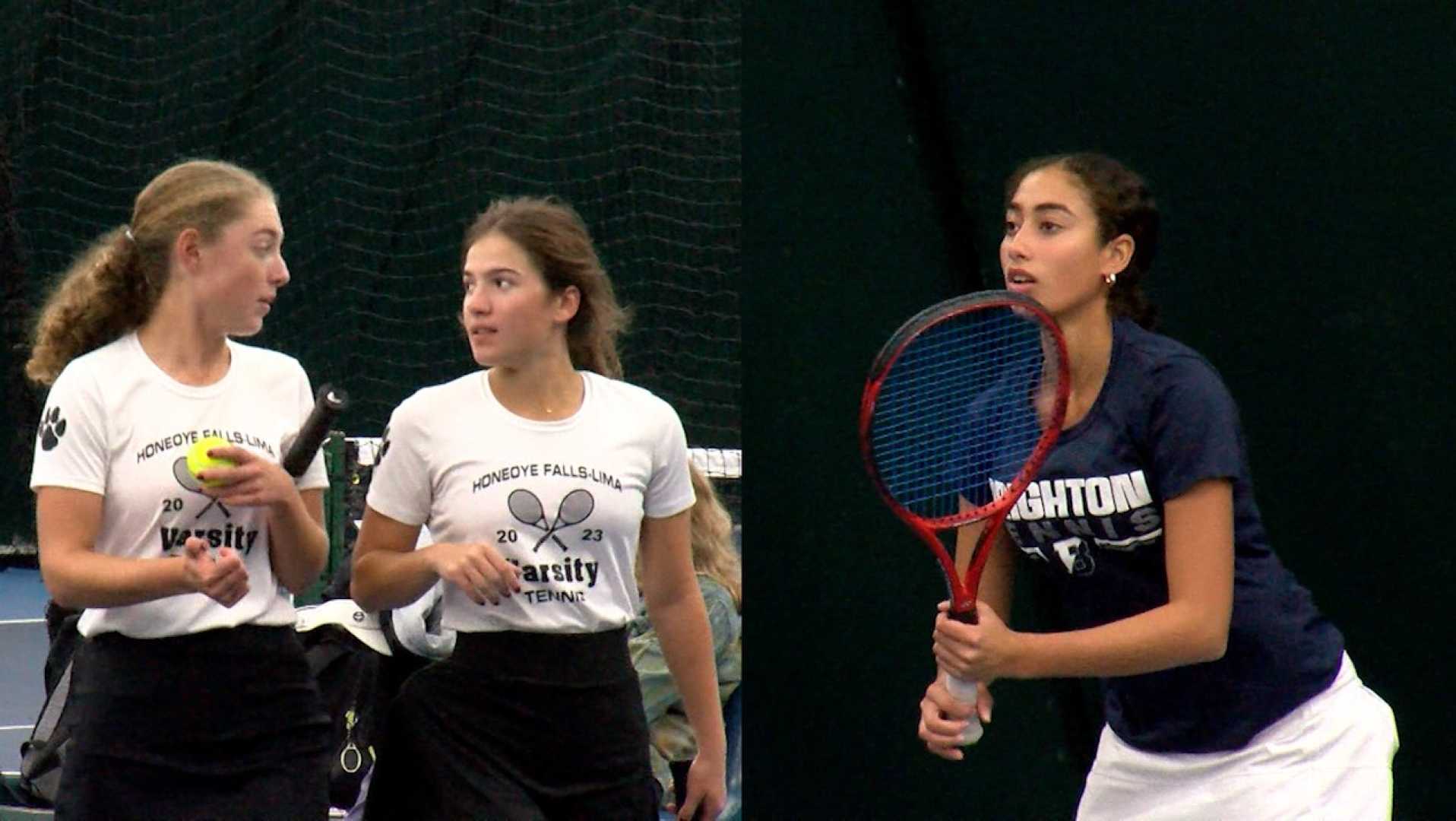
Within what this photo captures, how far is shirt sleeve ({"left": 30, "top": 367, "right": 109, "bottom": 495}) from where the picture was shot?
115 inches

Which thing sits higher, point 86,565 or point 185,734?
point 86,565

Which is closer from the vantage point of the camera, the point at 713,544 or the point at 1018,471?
the point at 1018,471

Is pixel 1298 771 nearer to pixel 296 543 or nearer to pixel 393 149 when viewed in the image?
pixel 296 543

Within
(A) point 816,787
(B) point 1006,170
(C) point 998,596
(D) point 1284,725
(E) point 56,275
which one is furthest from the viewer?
(E) point 56,275

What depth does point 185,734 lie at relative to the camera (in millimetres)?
3002

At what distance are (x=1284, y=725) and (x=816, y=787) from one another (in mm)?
1311

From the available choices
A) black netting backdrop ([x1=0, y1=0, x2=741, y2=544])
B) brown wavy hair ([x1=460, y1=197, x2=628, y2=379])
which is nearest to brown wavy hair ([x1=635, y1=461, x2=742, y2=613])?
brown wavy hair ([x1=460, y1=197, x2=628, y2=379])

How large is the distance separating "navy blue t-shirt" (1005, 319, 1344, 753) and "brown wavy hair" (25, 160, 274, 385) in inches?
55.1

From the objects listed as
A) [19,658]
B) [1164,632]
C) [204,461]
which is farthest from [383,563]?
[19,658]

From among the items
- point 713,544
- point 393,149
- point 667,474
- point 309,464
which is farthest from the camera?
point 393,149

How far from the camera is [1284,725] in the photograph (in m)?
2.70

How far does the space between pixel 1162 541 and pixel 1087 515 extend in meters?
0.12

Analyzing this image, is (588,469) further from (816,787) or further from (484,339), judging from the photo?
(816,787)

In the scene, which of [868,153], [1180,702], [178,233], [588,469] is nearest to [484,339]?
[588,469]
